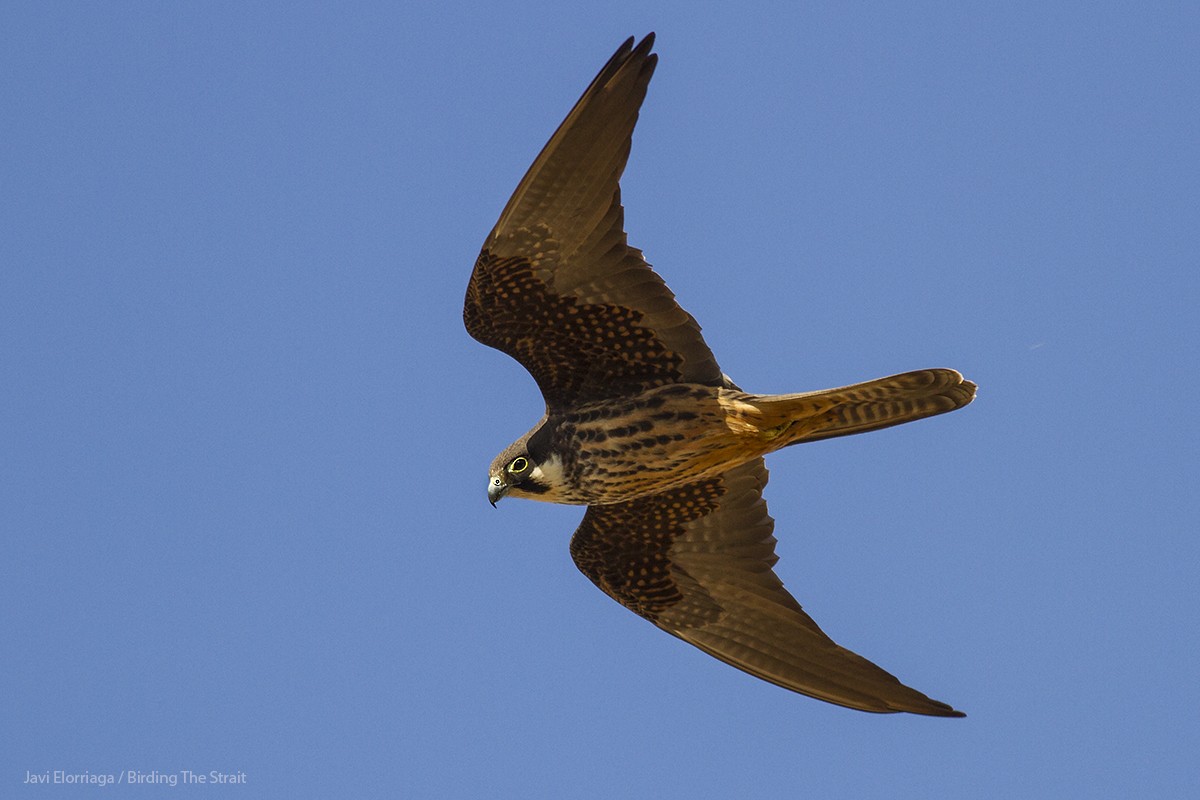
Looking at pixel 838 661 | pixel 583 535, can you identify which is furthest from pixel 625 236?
pixel 838 661

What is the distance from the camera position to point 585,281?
963 cm

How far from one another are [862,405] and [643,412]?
1.37m

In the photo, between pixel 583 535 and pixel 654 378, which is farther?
pixel 583 535

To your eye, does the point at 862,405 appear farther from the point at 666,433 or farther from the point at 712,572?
the point at 712,572

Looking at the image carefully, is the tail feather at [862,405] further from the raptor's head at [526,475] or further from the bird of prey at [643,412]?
the raptor's head at [526,475]

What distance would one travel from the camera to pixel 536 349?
10.1m

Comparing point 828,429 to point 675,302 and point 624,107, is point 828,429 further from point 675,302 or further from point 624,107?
point 624,107

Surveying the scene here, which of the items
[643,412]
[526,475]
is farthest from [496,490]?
[643,412]

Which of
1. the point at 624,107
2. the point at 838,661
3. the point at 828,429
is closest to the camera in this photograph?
the point at 624,107

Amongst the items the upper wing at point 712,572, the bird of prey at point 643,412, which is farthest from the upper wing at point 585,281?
the upper wing at point 712,572

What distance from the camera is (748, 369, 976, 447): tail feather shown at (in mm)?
9344

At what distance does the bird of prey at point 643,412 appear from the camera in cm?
935

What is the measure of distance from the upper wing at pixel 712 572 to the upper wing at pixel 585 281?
127 centimetres

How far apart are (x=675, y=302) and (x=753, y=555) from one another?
2.25 meters
